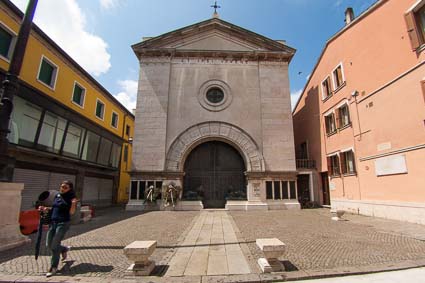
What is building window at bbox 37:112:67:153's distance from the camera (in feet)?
39.9

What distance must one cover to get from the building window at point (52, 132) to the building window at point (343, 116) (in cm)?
1755

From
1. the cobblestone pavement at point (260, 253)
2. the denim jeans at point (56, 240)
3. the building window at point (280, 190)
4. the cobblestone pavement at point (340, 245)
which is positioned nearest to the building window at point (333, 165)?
the building window at point (280, 190)

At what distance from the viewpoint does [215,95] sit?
55.7ft

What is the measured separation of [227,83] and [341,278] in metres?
14.7

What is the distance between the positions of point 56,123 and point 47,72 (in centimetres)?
304

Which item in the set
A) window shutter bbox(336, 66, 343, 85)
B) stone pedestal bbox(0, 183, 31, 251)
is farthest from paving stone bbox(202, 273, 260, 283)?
window shutter bbox(336, 66, 343, 85)

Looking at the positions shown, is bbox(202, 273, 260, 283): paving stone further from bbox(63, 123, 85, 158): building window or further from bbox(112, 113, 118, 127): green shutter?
bbox(112, 113, 118, 127): green shutter

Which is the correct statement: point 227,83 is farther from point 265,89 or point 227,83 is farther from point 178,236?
point 178,236

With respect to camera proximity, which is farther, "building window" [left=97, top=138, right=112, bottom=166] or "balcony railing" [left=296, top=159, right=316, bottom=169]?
"building window" [left=97, top=138, right=112, bottom=166]

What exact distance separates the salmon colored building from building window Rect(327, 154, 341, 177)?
2.7 inches

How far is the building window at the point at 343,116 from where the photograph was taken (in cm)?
1416

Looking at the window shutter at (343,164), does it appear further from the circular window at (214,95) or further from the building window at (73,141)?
the building window at (73,141)

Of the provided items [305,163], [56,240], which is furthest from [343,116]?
[56,240]

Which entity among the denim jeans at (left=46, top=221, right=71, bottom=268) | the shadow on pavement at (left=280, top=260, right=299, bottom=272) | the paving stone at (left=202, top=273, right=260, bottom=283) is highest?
the denim jeans at (left=46, top=221, right=71, bottom=268)
